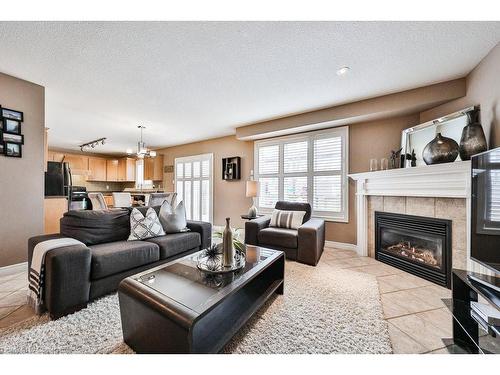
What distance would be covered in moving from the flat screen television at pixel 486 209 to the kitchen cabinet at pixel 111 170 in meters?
9.06

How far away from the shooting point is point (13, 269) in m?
2.57

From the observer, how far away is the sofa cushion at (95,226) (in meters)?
2.18

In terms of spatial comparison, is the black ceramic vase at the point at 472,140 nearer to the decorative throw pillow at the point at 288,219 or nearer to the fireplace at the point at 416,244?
the fireplace at the point at 416,244

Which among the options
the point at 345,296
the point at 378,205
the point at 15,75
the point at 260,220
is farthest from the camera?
the point at 260,220

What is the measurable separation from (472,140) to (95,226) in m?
4.06

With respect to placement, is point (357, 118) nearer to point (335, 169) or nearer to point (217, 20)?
point (335, 169)

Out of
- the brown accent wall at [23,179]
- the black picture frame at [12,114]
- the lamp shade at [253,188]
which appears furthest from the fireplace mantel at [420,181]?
the black picture frame at [12,114]

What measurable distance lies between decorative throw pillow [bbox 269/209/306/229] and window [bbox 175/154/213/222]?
256 centimetres

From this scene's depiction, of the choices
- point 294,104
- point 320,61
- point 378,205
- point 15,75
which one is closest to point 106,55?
point 15,75

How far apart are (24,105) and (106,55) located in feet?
5.14

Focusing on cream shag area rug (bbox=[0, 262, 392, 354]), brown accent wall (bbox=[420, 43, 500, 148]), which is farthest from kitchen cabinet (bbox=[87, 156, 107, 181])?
brown accent wall (bbox=[420, 43, 500, 148])

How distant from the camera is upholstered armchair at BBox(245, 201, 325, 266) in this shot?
2.86 meters

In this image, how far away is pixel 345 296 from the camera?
2074 millimetres

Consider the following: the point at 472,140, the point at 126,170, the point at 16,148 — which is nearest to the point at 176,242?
the point at 16,148
